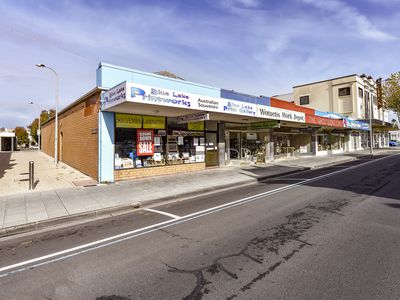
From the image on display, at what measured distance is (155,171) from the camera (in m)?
13.7

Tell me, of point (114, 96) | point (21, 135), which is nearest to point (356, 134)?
point (114, 96)

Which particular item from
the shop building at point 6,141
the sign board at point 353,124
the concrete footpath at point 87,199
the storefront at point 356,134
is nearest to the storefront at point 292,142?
the sign board at point 353,124

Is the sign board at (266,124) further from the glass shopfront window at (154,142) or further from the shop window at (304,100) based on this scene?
the shop window at (304,100)

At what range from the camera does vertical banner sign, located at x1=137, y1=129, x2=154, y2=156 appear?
13.1 m

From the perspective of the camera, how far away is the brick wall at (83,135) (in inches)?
492

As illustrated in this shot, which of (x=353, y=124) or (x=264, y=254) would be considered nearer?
(x=264, y=254)

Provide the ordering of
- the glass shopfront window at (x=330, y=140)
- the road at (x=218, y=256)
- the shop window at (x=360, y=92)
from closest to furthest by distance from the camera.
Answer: the road at (x=218, y=256)
the glass shopfront window at (x=330, y=140)
the shop window at (x=360, y=92)

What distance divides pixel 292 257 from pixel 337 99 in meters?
44.8

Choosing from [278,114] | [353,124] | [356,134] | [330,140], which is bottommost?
[330,140]

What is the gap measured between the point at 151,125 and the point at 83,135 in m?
4.09

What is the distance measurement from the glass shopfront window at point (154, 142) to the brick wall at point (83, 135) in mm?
1189

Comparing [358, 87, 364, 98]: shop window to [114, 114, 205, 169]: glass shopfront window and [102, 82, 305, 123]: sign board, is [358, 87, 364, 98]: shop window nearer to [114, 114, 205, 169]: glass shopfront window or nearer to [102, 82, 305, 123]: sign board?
[102, 82, 305, 123]: sign board

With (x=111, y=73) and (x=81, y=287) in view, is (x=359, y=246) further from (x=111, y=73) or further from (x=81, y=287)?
(x=111, y=73)

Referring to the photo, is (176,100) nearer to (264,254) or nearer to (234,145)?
(264,254)
